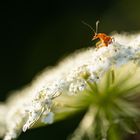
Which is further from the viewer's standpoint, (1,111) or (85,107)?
(1,111)

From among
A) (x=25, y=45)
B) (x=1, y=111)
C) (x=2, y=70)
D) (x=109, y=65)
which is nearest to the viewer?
(x=109, y=65)

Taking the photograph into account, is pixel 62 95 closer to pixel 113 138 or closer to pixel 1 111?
pixel 113 138

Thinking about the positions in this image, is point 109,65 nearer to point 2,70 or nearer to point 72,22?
point 2,70

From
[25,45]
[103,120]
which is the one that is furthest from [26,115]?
[25,45]

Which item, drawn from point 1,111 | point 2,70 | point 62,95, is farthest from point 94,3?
point 62,95

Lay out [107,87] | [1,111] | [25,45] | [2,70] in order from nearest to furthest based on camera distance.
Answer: [107,87]
[1,111]
[2,70]
[25,45]

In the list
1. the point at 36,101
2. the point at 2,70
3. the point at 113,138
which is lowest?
the point at 113,138

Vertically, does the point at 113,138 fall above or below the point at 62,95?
below
